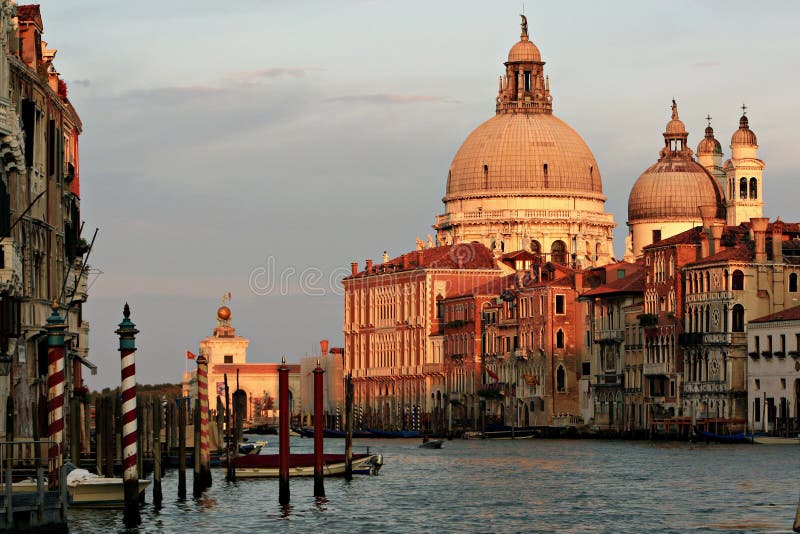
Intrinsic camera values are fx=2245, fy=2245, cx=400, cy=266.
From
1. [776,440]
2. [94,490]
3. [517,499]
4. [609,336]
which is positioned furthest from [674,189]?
[94,490]

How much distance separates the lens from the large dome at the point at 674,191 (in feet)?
460

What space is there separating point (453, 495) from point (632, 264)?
6532 centimetres

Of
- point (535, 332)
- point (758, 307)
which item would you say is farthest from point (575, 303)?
point (758, 307)

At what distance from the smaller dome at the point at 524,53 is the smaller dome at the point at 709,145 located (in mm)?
12895

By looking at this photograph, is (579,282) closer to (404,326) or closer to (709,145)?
(404,326)

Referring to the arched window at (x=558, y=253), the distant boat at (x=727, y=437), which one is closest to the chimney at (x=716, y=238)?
the distant boat at (x=727, y=437)

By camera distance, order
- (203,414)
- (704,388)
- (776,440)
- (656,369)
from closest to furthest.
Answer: (203,414) < (776,440) < (704,388) < (656,369)

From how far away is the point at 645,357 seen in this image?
10225 cm

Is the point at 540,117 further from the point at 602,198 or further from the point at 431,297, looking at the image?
the point at 431,297

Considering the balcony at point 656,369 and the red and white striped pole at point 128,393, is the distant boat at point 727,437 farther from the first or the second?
the red and white striped pole at point 128,393

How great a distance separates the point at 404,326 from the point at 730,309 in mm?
45900

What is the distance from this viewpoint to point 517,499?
5159cm

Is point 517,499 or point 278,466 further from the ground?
point 278,466

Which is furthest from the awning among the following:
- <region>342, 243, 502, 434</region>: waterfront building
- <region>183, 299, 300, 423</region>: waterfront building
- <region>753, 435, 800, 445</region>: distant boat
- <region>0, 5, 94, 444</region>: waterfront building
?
<region>183, 299, 300, 423</region>: waterfront building
